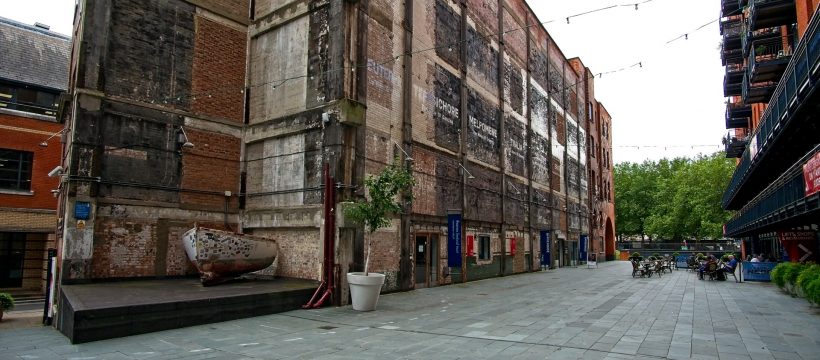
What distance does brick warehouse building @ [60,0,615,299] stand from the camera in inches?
527

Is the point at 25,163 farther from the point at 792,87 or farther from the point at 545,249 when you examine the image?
the point at 792,87

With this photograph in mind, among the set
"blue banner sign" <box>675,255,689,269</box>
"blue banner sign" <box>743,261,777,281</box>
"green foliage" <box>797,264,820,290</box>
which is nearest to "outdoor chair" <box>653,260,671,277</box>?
"blue banner sign" <box>743,261,777,281</box>

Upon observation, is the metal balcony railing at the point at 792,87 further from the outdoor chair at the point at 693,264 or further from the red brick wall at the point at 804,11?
the outdoor chair at the point at 693,264

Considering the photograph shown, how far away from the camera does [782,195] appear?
15.4 m

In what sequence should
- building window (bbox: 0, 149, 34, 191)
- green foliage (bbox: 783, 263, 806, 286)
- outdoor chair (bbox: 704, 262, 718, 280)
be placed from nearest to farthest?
1. green foliage (bbox: 783, 263, 806, 286)
2. building window (bbox: 0, 149, 34, 191)
3. outdoor chair (bbox: 704, 262, 718, 280)

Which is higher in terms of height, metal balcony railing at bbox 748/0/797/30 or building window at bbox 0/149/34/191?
metal balcony railing at bbox 748/0/797/30

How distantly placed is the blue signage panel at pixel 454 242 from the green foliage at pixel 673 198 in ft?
144

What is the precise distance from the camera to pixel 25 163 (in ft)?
71.4

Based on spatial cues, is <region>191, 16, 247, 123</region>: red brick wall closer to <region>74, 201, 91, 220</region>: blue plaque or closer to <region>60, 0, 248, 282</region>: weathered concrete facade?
<region>60, 0, 248, 282</region>: weathered concrete facade

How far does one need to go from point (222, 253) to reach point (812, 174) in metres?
14.4

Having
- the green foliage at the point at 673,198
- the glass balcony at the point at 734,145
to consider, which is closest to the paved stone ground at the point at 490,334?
the glass balcony at the point at 734,145

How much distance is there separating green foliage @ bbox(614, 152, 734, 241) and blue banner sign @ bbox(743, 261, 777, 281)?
33403mm

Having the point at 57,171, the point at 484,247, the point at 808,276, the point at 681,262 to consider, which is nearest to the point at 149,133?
the point at 57,171

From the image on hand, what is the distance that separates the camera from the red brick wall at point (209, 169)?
49.5 ft
